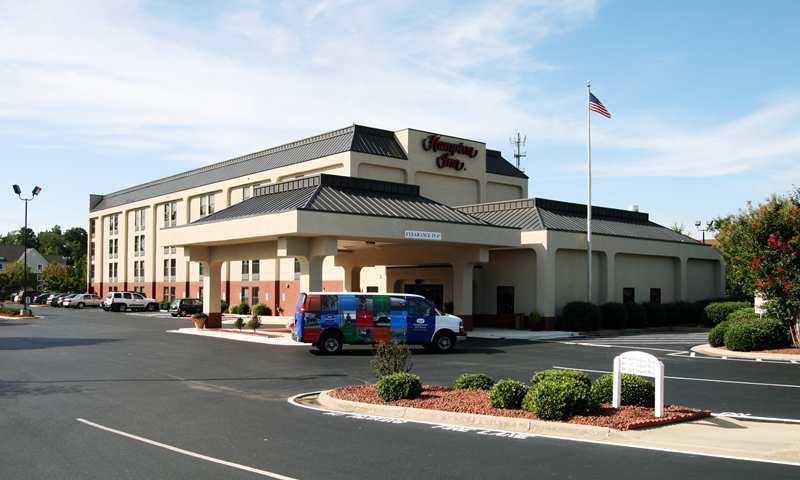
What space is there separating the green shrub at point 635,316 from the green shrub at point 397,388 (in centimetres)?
2817

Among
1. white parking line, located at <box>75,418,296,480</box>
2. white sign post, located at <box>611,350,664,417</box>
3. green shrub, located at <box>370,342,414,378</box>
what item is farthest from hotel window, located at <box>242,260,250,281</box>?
white sign post, located at <box>611,350,664,417</box>

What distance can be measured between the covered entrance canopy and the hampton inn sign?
10597 millimetres

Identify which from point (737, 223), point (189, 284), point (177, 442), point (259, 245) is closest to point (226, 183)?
point (189, 284)

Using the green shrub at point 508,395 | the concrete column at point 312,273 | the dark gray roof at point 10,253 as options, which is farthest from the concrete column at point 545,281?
the dark gray roof at point 10,253

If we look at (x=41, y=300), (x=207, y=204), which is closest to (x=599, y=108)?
(x=207, y=204)

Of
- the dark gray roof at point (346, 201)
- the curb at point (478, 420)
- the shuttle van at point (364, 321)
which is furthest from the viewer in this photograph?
the dark gray roof at point (346, 201)

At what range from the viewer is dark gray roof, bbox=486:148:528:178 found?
54844 mm

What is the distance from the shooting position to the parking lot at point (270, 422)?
8.76 m

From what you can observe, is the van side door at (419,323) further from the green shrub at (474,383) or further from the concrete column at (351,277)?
the concrete column at (351,277)

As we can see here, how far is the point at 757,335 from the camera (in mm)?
25719

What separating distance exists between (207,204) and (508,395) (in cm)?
5278

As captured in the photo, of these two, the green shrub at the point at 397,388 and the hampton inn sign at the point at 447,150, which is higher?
the hampton inn sign at the point at 447,150

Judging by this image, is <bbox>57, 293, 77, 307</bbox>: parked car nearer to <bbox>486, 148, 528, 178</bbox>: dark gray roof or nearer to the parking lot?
<bbox>486, 148, 528, 178</bbox>: dark gray roof

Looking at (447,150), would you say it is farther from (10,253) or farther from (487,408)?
(10,253)
